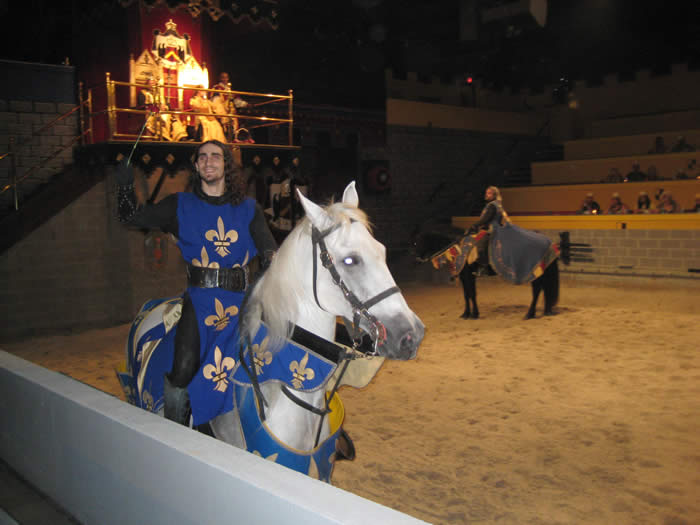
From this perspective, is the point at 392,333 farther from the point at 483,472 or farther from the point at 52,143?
the point at 52,143

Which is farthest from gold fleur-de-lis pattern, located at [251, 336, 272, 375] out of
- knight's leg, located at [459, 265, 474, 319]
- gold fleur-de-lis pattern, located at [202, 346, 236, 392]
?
knight's leg, located at [459, 265, 474, 319]

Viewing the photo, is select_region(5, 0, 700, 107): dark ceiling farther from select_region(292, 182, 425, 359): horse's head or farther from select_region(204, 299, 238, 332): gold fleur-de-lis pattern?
select_region(292, 182, 425, 359): horse's head

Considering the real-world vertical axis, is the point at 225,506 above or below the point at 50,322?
above

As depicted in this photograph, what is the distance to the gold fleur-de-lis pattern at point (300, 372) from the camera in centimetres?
186

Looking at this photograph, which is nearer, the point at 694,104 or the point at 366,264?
the point at 366,264

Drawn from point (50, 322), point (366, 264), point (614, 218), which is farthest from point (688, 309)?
point (50, 322)

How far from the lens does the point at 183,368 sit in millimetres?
2082

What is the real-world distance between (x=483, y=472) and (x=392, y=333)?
1980 millimetres

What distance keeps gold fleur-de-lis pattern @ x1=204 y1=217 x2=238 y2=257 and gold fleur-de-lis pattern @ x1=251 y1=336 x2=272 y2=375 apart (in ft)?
1.65

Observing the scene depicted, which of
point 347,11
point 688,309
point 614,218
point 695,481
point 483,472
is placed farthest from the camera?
point 347,11

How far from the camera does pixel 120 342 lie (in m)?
6.91

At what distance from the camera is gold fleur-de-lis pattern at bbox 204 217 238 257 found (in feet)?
7.30

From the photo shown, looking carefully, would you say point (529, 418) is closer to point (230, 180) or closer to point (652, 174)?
point (230, 180)

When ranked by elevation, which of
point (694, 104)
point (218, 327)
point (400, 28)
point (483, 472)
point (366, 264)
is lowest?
point (483, 472)
